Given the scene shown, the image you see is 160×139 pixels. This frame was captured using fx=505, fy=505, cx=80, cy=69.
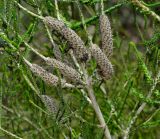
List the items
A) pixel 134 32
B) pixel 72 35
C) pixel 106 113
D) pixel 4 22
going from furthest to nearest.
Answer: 1. pixel 134 32
2. pixel 106 113
3. pixel 4 22
4. pixel 72 35

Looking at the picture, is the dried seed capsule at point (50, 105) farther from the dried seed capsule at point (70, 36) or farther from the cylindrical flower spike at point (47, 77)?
the dried seed capsule at point (70, 36)

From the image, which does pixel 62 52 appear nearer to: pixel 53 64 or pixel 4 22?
pixel 53 64

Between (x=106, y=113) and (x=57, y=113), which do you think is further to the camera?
(x=106, y=113)

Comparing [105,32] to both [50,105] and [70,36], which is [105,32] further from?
[50,105]

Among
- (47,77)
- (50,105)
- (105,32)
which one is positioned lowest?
(50,105)

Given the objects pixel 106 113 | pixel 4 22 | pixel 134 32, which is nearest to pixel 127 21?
pixel 134 32

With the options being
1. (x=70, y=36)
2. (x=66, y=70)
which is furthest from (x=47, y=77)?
(x=70, y=36)
